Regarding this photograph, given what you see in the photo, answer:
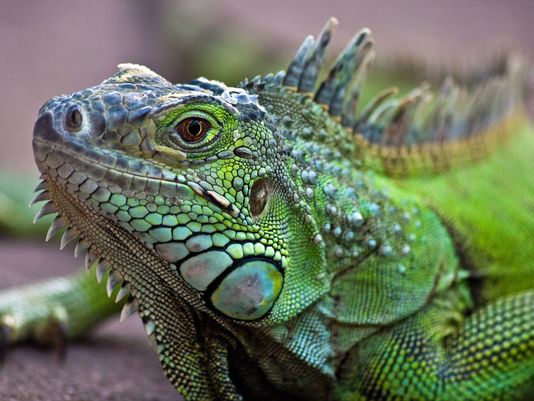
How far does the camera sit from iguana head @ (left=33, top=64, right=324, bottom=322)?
3.41 meters

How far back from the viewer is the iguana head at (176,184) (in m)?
3.41

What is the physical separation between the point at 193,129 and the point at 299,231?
0.77 meters

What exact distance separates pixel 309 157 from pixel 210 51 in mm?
10520

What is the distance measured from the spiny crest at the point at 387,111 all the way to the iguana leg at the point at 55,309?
2.44m

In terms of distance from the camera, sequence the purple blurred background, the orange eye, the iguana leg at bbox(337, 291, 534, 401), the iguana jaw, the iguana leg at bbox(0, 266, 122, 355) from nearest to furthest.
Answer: the iguana jaw < the orange eye < the iguana leg at bbox(337, 291, 534, 401) < the iguana leg at bbox(0, 266, 122, 355) < the purple blurred background

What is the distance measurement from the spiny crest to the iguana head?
632 mm

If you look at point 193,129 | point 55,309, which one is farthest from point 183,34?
point 193,129

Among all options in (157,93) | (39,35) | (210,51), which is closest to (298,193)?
(157,93)

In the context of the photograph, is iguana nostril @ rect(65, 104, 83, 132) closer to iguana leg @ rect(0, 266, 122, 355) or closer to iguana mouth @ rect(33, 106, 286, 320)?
iguana mouth @ rect(33, 106, 286, 320)

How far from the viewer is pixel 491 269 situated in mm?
5027

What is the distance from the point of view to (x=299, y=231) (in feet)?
12.8

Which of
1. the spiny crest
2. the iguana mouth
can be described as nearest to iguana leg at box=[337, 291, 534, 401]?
the iguana mouth

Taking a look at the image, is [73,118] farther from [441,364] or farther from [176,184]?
[441,364]

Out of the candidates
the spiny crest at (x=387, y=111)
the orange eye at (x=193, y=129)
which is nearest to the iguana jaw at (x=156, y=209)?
the orange eye at (x=193, y=129)
